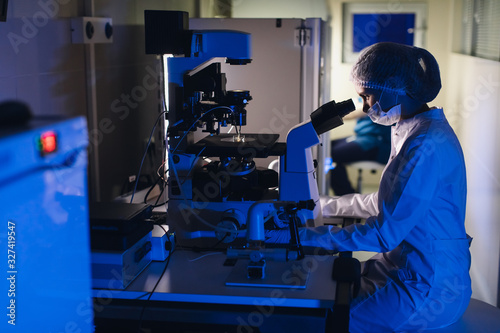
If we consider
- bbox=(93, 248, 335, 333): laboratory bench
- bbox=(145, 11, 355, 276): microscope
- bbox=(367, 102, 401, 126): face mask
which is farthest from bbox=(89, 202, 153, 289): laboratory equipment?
bbox=(367, 102, 401, 126): face mask

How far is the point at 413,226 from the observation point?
175 centimetres

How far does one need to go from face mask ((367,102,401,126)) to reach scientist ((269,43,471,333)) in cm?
1

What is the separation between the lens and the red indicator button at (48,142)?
66cm

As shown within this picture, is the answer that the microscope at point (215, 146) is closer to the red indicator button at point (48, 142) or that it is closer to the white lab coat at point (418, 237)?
the white lab coat at point (418, 237)

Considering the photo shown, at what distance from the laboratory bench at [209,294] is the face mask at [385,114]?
0.51 m

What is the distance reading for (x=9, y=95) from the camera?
6.13ft

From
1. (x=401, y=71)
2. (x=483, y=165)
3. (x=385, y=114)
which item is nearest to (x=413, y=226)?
(x=385, y=114)

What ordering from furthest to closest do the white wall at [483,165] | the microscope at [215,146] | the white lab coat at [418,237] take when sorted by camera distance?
1. the white wall at [483,165]
2. the microscope at [215,146]
3. the white lab coat at [418,237]

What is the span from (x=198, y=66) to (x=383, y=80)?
61 centimetres

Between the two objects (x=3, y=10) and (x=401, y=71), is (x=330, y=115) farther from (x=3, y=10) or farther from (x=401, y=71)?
(x=3, y=10)

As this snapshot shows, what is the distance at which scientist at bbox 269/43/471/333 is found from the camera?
5.72 feet

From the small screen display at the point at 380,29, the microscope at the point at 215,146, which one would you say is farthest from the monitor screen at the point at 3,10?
the small screen display at the point at 380,29

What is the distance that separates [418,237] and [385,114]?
0.43m

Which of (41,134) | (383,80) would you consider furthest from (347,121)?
(41,134)
